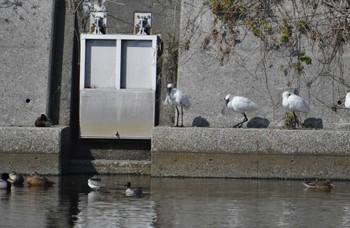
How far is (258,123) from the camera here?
15672 mm

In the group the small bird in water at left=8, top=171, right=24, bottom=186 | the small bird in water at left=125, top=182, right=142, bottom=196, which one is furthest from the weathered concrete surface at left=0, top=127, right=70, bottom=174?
the small bird in water at left=125, top=182, right=142, bottom=196

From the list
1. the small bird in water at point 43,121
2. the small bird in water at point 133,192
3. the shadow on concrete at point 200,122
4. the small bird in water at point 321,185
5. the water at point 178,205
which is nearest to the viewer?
the water at point 178,205

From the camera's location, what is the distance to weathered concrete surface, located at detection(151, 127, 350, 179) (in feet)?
47.6

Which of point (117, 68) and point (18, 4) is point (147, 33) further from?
point (18, 4)

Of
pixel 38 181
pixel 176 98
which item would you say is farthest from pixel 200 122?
pixel 38 181

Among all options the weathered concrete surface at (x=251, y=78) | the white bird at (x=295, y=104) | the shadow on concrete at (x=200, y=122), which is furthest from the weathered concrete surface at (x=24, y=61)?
the white bird at (x=295, y=104)

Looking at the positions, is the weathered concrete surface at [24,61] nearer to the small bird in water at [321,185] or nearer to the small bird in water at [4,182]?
the small bird in water at [4,182]

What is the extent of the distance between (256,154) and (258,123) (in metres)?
1.18

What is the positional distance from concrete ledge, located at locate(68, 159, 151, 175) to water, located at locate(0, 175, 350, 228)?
56 centimetres

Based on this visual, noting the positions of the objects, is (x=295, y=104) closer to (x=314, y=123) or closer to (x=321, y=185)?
(x=314, y=123)

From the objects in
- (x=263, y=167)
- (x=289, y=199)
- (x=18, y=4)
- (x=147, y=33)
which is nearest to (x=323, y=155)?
(x=263, y=167)

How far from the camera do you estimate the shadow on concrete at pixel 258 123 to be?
616 inches

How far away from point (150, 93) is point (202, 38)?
3.52 ft

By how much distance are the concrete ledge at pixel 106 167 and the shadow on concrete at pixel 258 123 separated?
1.56m
